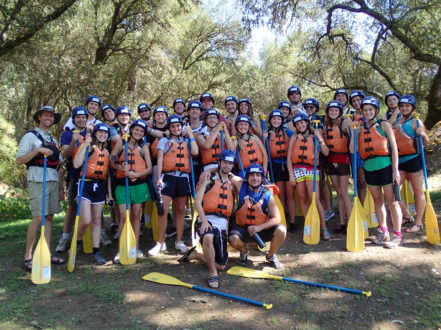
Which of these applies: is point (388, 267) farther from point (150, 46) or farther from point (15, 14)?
point (150, 46)

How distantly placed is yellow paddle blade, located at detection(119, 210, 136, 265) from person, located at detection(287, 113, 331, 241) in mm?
2763

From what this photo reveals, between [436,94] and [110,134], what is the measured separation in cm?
1043

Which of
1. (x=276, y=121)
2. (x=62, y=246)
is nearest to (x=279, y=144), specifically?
(x=276, y=121)

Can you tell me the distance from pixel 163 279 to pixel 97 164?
2.00 metres

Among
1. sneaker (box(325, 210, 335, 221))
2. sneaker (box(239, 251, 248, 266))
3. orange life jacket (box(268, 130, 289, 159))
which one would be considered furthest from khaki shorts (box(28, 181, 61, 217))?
sneaker (box(325, 210, 335, 221))

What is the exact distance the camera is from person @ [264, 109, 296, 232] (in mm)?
6605

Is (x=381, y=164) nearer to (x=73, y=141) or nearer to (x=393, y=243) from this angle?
(x=393, y=243)

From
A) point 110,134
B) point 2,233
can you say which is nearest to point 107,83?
point 2,233

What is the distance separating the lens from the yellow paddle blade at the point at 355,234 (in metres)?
5.64

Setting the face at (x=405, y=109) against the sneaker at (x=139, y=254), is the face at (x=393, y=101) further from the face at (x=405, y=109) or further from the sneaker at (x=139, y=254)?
the sneaker at (x=139, y=254)

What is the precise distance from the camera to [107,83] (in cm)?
1420

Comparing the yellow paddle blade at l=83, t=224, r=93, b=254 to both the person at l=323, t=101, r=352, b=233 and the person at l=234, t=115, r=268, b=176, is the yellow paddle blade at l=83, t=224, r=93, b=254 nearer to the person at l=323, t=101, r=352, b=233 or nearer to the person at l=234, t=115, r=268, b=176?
the person at l=234, t=115, r=268, b=176

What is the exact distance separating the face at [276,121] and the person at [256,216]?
1598 millimetres

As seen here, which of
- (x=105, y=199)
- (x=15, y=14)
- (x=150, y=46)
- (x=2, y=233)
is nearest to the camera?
(x=105, y=199)
